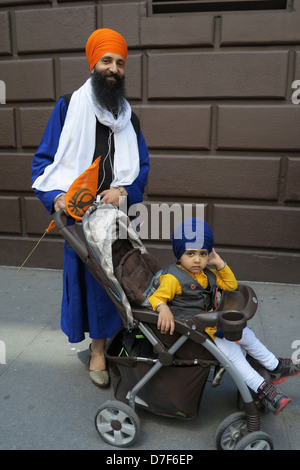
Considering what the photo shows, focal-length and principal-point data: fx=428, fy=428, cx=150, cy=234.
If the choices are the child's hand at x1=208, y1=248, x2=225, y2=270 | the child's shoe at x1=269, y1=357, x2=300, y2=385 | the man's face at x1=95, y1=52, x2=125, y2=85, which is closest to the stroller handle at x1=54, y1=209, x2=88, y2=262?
the child's hand at x1=208, y1=248, x2=225, y2=270

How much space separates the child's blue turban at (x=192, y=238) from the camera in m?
2.34

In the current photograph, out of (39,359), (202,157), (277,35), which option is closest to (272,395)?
(39,359)

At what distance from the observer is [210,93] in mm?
4480

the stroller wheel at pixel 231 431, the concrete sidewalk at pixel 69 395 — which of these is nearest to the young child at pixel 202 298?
the stroller wheel at pixel 231 431

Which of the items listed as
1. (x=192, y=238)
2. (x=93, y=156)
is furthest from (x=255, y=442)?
(x=93, y=156)

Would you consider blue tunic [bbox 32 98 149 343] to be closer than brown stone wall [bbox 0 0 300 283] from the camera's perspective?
Yes

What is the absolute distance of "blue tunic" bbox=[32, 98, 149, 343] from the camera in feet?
9.04

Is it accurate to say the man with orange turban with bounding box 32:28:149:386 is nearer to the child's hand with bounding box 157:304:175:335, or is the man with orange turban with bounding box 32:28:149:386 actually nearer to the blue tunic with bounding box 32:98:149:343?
the blue tunic with bounding box 32:98:149:343

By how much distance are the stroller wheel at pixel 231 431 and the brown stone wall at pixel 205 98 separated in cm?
267

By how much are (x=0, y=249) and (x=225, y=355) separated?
12.8 ft

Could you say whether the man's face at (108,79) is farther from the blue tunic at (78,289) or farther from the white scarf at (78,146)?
the blue tunic at (78,289)

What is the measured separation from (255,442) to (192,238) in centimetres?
107

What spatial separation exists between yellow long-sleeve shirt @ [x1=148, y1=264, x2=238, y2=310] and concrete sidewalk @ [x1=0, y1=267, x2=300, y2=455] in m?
0.78

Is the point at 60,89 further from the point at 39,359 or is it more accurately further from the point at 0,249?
the point at 39,359
